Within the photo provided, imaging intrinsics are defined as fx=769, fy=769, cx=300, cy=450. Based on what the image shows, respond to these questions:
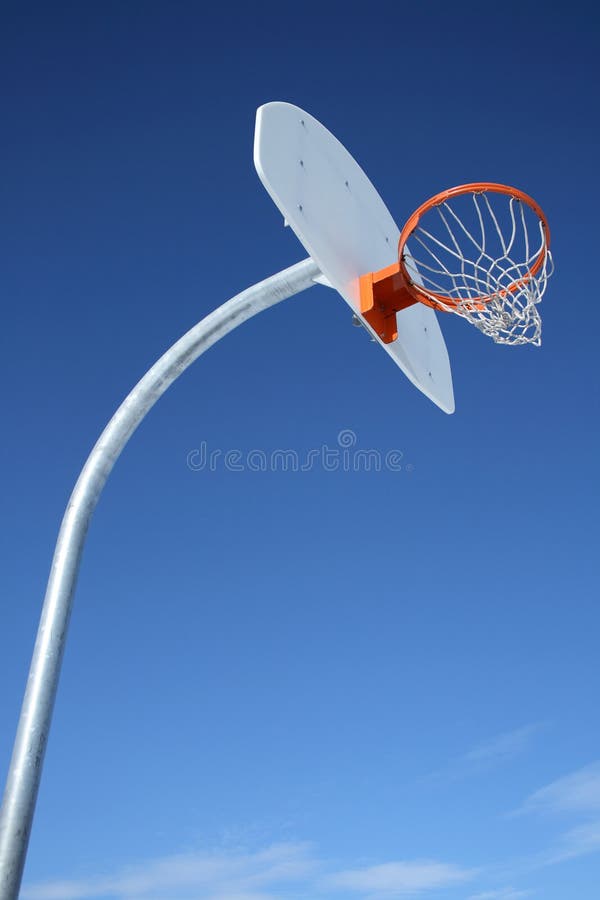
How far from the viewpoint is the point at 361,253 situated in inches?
185

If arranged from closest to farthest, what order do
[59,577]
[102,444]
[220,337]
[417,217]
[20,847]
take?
[20,847] < [59,577] < [102,444] < [220,337] < [417,217]

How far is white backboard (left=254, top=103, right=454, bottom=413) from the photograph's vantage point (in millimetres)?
A: 3943

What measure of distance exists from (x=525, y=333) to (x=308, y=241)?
1.64 m

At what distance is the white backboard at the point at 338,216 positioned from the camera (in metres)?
3.94

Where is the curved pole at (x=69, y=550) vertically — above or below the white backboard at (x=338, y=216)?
below

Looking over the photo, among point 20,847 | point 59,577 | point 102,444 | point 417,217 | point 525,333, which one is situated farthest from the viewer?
point 525,333

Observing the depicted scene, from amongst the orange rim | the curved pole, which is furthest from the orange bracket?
the curved pole

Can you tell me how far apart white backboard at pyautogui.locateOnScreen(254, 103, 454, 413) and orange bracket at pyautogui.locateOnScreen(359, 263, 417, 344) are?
0.07 meters

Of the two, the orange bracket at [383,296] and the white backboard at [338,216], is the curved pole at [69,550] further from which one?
the orange bracket at [383,296]

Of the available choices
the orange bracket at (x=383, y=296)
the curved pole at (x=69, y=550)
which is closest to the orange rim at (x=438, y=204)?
the orange bracket at (x=383, y=296)

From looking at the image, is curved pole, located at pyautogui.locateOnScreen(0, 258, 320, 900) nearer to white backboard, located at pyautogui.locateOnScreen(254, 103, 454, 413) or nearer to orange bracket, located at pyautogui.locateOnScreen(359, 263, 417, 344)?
white backboard, located at pyautogui.locateOnScreen(254, 103, 454, 413)

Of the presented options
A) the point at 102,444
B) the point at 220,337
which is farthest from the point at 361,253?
the point at 102,444

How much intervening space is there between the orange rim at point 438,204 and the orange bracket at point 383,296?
0.05 meters

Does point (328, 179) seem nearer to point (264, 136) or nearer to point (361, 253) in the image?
point (361, 253)
